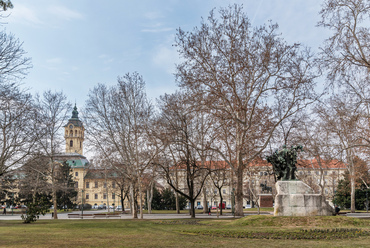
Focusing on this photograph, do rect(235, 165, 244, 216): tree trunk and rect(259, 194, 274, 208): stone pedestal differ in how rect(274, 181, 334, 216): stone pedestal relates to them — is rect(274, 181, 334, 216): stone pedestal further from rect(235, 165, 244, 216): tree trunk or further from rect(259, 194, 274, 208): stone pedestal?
rect(259, 194, 274, 208): stone pedestal

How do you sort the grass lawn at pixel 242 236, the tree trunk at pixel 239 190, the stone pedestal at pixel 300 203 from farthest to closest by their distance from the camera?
the tree trunk at pixel 239 190, the stone pedestal at pixel 300 203, the grass lawn at pixel 242 236

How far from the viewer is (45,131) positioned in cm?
3152

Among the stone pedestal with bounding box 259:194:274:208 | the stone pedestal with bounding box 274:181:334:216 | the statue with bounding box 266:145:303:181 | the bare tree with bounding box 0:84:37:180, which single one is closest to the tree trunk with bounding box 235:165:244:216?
the statue with bounding box 266:145:303:181

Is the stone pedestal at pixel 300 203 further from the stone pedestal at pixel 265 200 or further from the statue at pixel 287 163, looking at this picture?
the stone pedestal at pixel 265 200

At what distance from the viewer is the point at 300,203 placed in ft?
65.7

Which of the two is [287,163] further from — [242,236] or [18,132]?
[18,132]

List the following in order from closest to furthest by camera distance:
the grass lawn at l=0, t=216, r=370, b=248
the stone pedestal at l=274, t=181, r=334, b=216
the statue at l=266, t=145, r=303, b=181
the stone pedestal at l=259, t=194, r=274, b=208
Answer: the grass lawn at l=0, t=216, r=370, b=248 < the stone pedestal at l=274, t=181, r=334, b=216 < the statue at l=266, t=145, r=303, b=181 < the stone pedestal at l=259, t=194, r=274, b=208

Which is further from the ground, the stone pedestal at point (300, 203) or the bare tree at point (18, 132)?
the bare tree at point (18, 132)

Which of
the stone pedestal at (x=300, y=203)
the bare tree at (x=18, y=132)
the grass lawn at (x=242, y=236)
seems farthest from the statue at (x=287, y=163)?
the bare tree at (x=18, y=132)

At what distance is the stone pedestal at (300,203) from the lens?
19922 mm

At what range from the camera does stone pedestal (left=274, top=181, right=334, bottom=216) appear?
1992cm

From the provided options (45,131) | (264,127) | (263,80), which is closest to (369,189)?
(264,127)

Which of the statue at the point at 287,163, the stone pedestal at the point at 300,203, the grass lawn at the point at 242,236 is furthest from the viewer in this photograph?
the statue at the point at 287,163

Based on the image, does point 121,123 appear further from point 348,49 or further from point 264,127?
point 348,49
